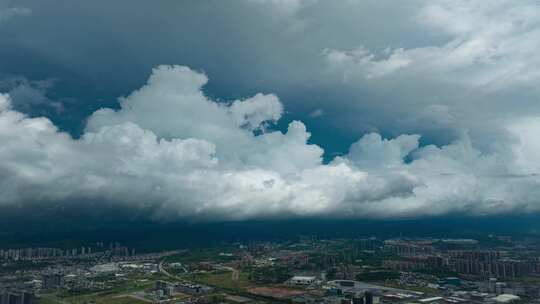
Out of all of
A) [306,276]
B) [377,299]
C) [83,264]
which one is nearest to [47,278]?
[83,264]

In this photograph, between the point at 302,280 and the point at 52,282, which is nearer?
the point at 52,282

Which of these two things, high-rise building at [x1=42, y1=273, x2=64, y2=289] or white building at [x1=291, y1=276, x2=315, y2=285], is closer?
high-rise building at [x1=42, y1=273, x2=64, y2=289]

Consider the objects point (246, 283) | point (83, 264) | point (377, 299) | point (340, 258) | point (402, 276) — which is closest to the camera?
point (377, 299)

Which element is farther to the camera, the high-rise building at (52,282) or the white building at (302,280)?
the white building at (302,280)

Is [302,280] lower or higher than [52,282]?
lower

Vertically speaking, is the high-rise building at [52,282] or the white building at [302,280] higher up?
the high-rise building at [52,282]

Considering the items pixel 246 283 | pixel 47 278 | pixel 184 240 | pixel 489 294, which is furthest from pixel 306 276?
pixel 184 240

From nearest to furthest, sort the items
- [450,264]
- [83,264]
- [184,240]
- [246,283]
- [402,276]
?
[246,283] < [402,276] < [450,264] < [83,264] < [184,240]

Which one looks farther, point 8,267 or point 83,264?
point 83,264

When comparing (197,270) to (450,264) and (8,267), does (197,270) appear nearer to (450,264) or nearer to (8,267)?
(8,267)

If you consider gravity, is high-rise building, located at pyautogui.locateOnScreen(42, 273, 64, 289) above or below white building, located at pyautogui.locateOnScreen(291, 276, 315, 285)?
above
